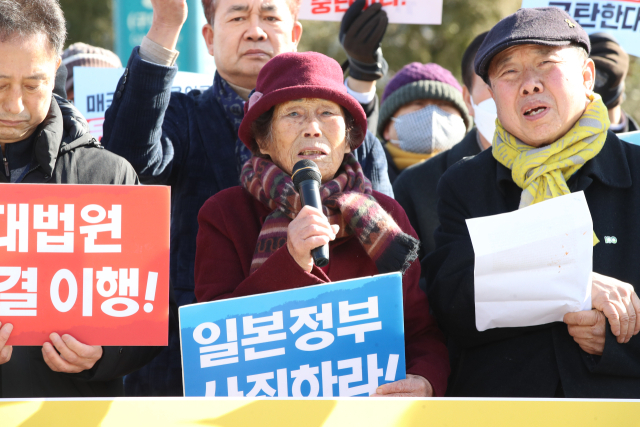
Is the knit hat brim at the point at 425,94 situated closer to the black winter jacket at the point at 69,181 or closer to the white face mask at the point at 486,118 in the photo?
the white face mask at the point at 486,118

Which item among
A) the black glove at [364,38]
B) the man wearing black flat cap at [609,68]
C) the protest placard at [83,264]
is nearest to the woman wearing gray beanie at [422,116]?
the man wearing black flat cap at [609,68]

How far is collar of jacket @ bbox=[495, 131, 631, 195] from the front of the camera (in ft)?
8.19

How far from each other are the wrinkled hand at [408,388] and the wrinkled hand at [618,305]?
55 cm

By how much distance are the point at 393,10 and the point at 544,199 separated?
187 centimetres

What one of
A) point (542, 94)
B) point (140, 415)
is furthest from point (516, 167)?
point (140, 415)

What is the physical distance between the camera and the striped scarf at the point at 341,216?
2.34 m

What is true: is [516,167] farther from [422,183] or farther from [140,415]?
[140,415]

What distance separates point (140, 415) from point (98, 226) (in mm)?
530

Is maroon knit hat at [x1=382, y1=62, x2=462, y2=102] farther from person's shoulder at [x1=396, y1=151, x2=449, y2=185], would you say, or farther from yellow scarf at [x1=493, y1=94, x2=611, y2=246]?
yellow scarf at [x1=493, y1=94, x2=611, y2=246]

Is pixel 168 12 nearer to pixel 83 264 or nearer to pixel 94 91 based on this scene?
pixel 83 264

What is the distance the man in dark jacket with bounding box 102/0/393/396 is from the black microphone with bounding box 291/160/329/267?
2.62 feet

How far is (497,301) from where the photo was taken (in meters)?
2.24

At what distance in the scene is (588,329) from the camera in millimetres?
2262

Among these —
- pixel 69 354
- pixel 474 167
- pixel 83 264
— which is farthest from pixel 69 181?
pixel 474 167
